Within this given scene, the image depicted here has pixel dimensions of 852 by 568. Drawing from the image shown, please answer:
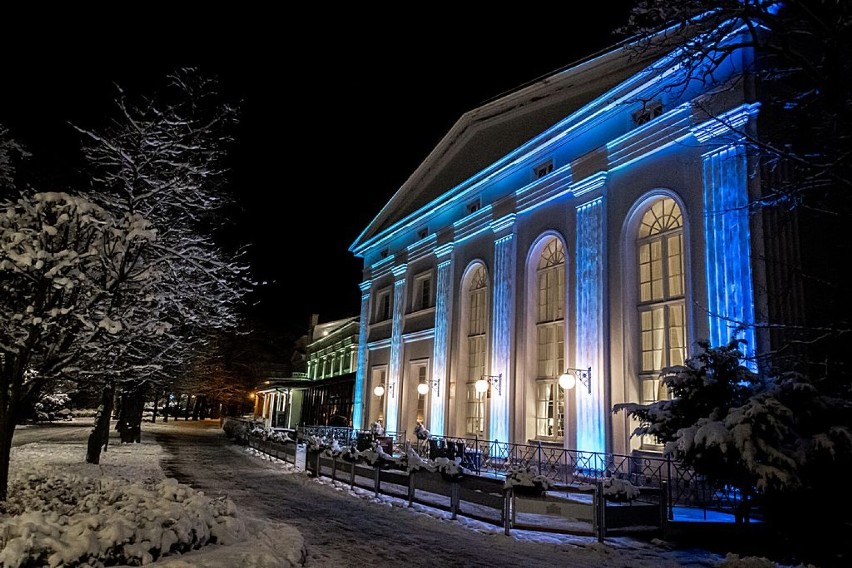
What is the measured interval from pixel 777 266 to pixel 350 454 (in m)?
11.1

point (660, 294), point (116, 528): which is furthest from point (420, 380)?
point (116, 528)

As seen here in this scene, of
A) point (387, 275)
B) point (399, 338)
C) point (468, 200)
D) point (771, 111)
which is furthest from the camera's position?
point (387, 275)

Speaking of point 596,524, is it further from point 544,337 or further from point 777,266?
point 544,337

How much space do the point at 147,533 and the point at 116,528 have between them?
1.11 feet

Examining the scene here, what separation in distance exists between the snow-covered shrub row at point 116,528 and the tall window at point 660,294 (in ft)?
36.3

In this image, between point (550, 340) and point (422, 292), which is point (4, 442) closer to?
point (550, 340)

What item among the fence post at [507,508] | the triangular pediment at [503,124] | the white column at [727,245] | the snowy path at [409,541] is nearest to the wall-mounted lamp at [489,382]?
the snowy path at [409,541]

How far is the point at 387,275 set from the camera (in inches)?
1286

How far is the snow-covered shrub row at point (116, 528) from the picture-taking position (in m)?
5.96

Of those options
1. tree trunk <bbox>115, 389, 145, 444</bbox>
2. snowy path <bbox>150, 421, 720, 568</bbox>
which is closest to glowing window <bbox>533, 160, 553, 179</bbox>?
snowy path <bbox>150, 421, 720, 568</bbox>

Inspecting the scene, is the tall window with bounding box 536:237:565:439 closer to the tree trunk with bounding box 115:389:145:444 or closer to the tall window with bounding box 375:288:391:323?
the tall window with bounding box 375:288:391:323

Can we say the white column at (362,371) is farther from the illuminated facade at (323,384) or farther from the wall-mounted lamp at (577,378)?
the wall-mounted lamp at (577,378)

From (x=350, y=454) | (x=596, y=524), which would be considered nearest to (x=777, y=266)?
(x=596, y=524)

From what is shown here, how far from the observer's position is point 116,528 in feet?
21.3
